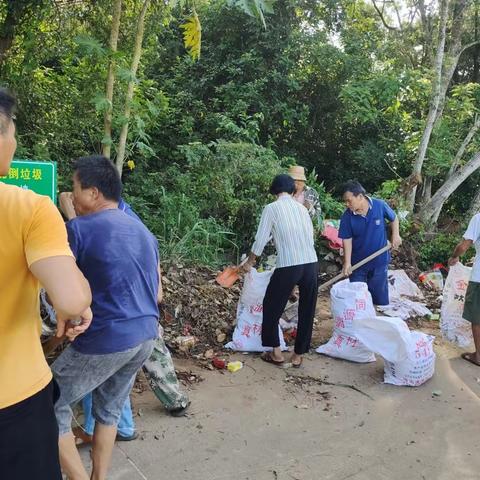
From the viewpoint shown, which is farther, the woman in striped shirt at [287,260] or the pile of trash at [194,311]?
the pile of trash at [194,311]

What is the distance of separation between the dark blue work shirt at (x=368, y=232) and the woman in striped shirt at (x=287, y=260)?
0.78 m

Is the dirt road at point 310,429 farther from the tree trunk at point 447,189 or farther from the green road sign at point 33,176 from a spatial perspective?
the tree trunk at point 447,189

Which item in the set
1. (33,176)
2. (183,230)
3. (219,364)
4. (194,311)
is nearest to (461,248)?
(219,364)

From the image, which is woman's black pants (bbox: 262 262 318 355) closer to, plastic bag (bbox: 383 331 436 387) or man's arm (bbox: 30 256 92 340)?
plastic bag (bbox: 383 331 436 387)

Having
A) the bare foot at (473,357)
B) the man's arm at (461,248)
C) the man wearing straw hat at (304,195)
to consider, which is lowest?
the bare foot at (473,357)

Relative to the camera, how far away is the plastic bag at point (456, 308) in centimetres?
492

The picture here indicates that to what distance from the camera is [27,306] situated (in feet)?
4.86

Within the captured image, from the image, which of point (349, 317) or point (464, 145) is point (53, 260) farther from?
point (464, 145)

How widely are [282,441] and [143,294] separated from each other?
160 cm

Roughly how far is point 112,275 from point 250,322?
2594mm

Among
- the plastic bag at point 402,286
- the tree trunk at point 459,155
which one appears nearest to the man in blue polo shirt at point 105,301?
the plastic bag at point 402,286

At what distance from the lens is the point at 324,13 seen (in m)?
11.0

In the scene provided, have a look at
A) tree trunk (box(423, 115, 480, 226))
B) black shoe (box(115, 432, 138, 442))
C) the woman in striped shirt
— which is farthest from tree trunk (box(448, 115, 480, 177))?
black shoe (box(115, 432, 138, 442))

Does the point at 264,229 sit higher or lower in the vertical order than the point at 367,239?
higher
